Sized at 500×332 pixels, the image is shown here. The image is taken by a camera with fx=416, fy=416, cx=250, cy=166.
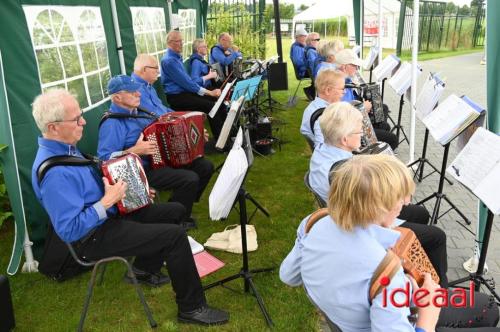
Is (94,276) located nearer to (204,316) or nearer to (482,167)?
(204,316)

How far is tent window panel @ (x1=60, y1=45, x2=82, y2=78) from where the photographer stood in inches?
170

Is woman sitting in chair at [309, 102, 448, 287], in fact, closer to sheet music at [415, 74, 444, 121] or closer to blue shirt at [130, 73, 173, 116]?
sheet music at [415, 74, 444, 121]

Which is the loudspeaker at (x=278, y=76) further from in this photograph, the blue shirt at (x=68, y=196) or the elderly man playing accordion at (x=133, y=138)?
the blue shirt at (x=68, y=196)

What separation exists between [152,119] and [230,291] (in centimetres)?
184

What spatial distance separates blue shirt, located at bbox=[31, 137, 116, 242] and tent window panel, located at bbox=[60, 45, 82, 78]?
1948mm

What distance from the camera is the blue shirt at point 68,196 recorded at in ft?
8.34

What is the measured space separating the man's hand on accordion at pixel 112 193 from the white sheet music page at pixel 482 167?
2171mm

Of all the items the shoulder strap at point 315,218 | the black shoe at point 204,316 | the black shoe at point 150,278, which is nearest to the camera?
the shoulder strap at point 315,218

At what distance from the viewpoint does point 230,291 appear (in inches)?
132

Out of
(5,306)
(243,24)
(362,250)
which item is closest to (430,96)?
(362,250)

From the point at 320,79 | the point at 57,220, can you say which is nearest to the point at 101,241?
the point at 57,220

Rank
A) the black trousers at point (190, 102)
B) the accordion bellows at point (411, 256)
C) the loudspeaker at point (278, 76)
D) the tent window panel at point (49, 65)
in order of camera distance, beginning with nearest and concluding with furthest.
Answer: the accordion bellows at point (411, 256), the tent window panel at point (49, 65), the black trousers at point (190, 102), the loudspeaker at point (278, 76)

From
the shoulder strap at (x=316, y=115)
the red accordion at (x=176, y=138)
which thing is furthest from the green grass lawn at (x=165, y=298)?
the shoulder strap at (x=316, y=115)

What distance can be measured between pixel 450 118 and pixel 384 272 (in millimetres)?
2257
